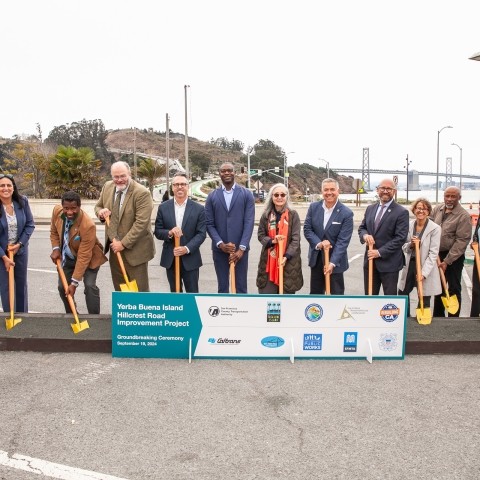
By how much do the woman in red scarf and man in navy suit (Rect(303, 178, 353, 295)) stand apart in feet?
0.59

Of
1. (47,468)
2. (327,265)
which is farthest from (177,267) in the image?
(47,468)

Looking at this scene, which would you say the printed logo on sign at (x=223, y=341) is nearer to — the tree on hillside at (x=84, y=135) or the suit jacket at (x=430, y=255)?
the suit jacket at (x=430, y=255)

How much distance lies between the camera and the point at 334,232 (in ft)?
18.6

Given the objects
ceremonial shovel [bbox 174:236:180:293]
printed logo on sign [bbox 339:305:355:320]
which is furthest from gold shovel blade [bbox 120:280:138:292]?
printed logo on sign [bbox 339:305:355:320]

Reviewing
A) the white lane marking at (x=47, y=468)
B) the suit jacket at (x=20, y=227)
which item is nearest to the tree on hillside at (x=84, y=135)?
the suit jacket at (x=20, y=227)

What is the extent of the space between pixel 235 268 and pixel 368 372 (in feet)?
6.65

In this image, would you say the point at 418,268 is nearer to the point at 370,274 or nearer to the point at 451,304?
the point at 370,274

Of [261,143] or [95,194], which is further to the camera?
[261,143]

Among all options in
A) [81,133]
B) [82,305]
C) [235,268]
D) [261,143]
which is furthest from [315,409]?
[261,143]

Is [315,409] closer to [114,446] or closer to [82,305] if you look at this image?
[114,446]

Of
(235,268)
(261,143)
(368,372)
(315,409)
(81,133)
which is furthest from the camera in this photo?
(261,143)

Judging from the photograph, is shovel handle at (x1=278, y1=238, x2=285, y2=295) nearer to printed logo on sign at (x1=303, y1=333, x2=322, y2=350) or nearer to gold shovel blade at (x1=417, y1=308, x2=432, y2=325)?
printed logo on sign at (x1=303, y1=333, x2=322, y2=350)

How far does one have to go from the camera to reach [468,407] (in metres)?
3.94

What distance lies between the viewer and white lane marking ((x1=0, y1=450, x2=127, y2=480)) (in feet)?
9.75
